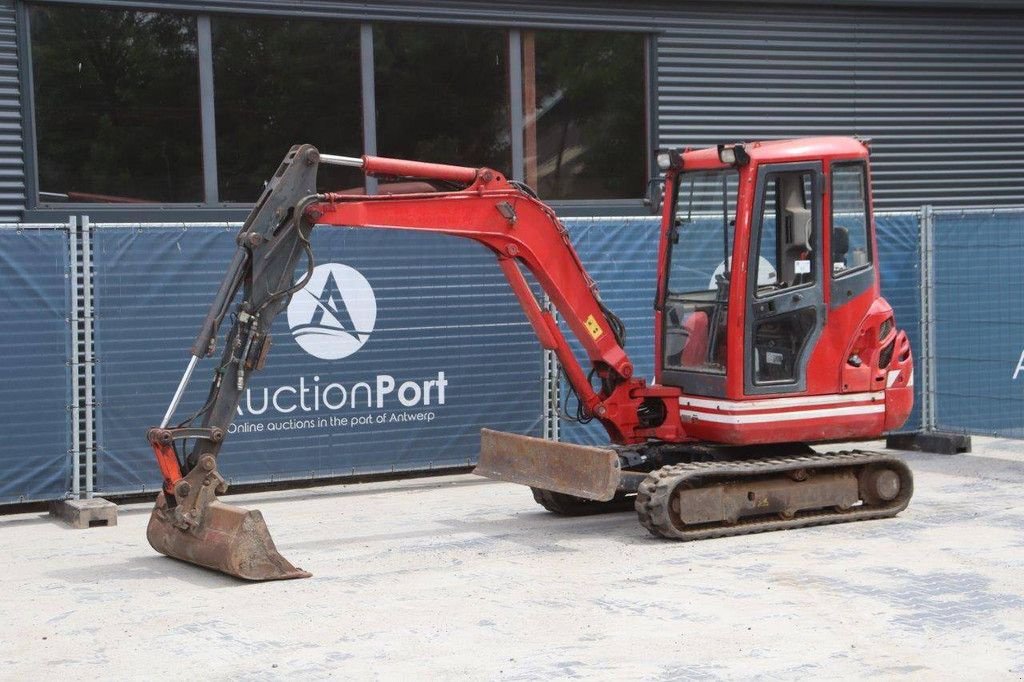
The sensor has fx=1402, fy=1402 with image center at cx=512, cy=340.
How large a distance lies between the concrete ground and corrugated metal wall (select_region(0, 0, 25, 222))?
3.46 metres

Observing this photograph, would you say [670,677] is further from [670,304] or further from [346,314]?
[346,314]

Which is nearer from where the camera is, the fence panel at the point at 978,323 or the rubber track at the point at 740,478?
the rubber track at the point at 740,478

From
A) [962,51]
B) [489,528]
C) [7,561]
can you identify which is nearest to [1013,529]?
[489,528]

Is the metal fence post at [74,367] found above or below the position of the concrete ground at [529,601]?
above

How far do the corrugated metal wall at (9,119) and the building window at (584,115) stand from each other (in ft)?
17.9

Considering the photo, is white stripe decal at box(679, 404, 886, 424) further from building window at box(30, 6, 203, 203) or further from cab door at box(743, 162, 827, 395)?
building window at box(30, 6, 203, 203)

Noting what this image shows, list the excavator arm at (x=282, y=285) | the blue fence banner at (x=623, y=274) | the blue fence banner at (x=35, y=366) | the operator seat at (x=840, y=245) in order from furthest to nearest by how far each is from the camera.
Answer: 1. the blue fence banner at (x=623, y=274)
2. the blue fence banner at (x=35, y=366)
3. the operator seat at (x=840, y=245)
4. the excavator arm at (x=282, y=285)

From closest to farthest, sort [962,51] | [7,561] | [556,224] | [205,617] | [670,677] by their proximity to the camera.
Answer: [670,677] → [205,617] → [7,561] → [556,224] → [962,51]

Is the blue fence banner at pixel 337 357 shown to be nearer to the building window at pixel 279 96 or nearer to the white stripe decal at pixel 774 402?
the building window at pixel 279 96

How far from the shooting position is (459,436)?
13.1m

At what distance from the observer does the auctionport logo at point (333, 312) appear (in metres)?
12.5

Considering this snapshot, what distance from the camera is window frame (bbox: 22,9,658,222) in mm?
13500

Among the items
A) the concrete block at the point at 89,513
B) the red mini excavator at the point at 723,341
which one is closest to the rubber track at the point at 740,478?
the red mini excavator at the point at 723,341

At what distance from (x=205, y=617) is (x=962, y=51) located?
1341 centimetres
